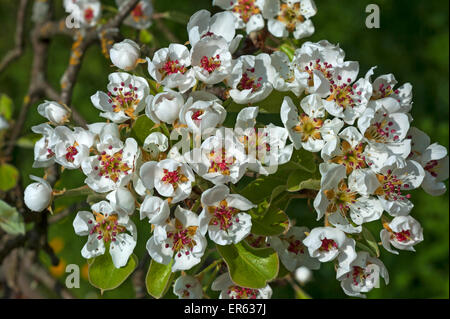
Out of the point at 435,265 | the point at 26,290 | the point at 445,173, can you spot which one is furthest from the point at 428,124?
the point at 26,290

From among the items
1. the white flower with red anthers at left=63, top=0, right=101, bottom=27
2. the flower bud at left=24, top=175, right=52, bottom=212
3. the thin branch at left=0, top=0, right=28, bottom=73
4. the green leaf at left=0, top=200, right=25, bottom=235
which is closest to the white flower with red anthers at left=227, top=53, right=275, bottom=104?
the flower bud at left=24, top=175, right=52, bottom=212

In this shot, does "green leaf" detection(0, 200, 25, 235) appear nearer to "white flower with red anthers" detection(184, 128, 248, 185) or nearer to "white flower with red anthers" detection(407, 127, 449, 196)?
"white flower with red anthers" detection(184, 128, 248, 185)

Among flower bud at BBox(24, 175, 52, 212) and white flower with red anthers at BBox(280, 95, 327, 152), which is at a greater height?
white flower with red anthers at BBox(280, 95, 327, 152)

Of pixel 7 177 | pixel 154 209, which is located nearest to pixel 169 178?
pixel 154 209

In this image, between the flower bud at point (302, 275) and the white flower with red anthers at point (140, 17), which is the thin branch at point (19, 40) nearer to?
the white flower with red anthers at point (140, 17)

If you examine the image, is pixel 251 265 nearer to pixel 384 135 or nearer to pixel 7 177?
pixel 384 135

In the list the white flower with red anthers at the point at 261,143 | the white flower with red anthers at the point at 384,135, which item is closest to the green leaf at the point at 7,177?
the white flower with red anthers at the point at 261,143
